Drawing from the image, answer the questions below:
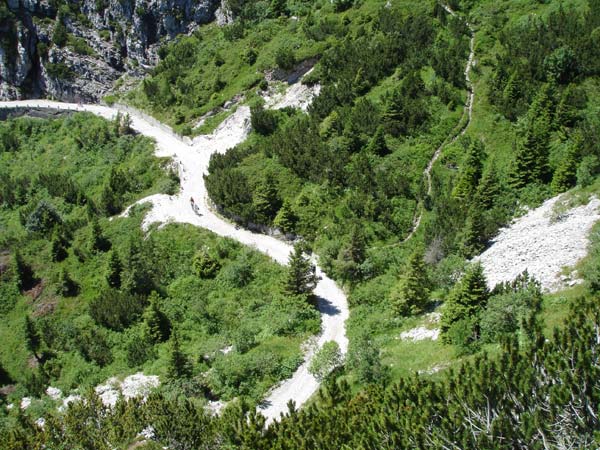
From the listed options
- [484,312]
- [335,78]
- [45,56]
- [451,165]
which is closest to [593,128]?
[451,165]

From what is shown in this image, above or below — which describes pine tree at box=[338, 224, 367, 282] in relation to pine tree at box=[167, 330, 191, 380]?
above

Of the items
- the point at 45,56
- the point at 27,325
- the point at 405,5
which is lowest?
the point at 27,325

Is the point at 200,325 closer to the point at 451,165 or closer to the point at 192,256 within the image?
the point at 192,256

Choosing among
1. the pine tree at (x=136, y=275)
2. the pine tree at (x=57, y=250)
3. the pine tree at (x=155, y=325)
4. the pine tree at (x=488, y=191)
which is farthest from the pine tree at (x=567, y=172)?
the pine tree at (x=57, y=250)

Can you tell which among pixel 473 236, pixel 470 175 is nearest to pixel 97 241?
pixel 473 236

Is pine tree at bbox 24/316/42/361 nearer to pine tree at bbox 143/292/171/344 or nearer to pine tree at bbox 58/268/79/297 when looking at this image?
pine tree at bbox 58/268/79/297

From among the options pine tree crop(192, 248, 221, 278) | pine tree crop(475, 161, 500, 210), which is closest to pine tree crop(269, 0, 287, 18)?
pine tree crop(192, 248, 221, 278)

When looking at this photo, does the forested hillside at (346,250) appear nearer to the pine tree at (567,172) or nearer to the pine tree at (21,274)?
the pine tree at (567,172)
